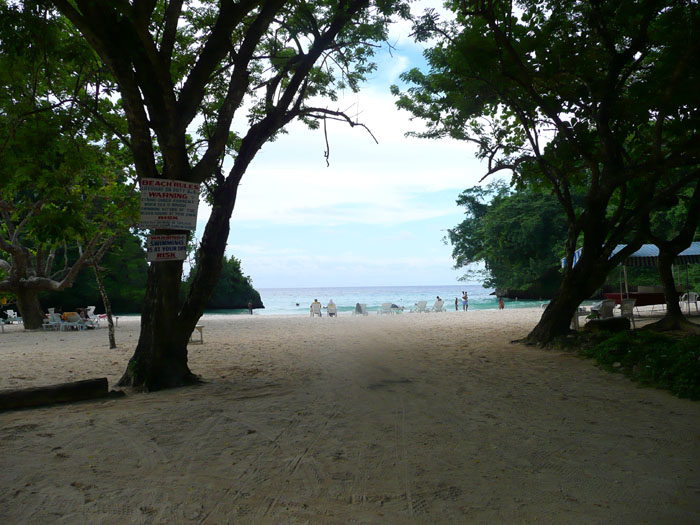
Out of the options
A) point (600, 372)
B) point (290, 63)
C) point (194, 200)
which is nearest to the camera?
point (194, 200)

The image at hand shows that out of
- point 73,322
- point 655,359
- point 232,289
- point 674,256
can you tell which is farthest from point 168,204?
point 232,289

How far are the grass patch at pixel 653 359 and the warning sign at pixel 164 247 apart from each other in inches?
A: 247

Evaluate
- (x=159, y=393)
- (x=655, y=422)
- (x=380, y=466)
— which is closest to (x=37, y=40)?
(x=159, y=393)

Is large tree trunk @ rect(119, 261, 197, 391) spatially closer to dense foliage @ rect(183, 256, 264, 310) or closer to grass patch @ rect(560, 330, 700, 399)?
grass patch @ rect(560, 330, 700, 399)

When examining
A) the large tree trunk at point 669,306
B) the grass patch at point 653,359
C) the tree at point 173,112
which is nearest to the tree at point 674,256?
the large tree trunk at point 669,306

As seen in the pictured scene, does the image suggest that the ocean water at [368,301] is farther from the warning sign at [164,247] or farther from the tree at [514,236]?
the warning sign at [164,247]

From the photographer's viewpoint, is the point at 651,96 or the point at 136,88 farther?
the point at 651,96

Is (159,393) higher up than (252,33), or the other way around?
(252,33)

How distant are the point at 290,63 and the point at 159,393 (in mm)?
5443

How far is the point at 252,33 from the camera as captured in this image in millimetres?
6723

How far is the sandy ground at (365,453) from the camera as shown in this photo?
2.82 meters

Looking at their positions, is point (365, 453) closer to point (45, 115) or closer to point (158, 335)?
point (158, 335)

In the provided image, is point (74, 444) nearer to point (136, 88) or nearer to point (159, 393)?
point (159, 393)

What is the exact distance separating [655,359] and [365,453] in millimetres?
4865
